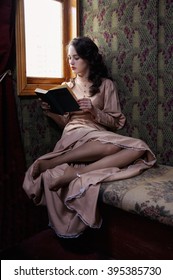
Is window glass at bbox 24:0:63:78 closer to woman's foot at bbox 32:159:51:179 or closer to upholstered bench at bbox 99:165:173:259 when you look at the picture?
woman's foot at bbox 32:159:51:179

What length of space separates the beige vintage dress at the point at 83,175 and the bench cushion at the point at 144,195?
6cm

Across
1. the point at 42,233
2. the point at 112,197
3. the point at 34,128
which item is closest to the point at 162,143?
the point at 112,197

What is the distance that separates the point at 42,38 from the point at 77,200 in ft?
4.19

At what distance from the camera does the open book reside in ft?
5.98

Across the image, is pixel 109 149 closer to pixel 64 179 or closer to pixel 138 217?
pixel 64 179

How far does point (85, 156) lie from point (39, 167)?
0.29 metres

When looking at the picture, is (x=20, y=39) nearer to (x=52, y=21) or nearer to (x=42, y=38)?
(x=42, y=38)

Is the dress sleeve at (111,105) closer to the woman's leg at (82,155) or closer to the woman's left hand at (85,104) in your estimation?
the woman's left hand at (85,104)

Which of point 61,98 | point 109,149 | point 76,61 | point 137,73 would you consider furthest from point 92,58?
point 109,149

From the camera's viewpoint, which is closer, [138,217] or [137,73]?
[138,217]

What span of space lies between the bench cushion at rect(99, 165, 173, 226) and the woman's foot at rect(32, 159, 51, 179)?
0.44 metres

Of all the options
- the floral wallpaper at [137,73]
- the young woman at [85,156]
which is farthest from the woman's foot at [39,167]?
the floral wallpaper at [137,73]

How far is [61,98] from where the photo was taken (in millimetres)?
1861

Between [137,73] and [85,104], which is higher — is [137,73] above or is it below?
above
